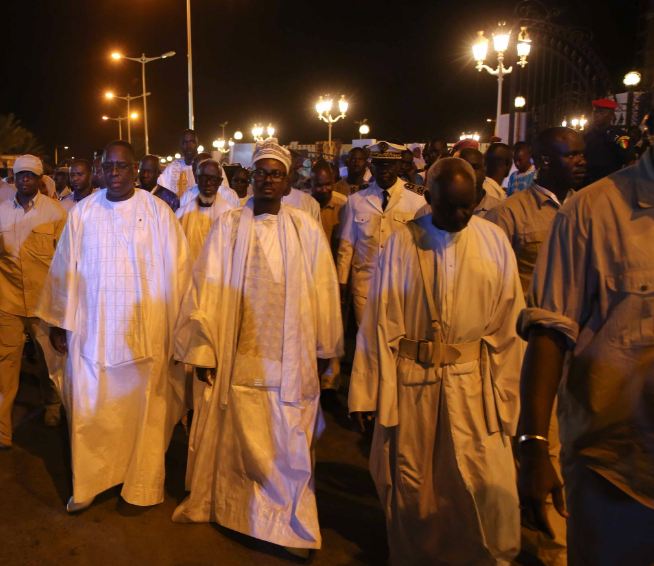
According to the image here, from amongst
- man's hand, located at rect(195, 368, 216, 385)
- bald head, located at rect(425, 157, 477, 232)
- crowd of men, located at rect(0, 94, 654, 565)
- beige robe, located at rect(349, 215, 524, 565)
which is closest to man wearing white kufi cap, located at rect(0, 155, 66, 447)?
crowd of men, located at rect(0, 94, 654, 565)

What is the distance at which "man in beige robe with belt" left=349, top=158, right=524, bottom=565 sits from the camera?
371 centimetres

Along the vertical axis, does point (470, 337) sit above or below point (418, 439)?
above

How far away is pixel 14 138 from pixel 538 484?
5236 cm

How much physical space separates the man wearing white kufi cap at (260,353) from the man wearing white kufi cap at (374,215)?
212cm

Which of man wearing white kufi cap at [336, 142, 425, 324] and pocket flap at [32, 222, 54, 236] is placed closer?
pocket flap at [32, 222, 54, 236]

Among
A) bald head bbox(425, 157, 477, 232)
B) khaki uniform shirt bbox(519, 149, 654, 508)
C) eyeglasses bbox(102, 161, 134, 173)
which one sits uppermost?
eyeglasses bbox(102, 161, 134, 173)

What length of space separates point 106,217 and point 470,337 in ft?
8.90

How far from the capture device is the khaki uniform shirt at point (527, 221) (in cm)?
478

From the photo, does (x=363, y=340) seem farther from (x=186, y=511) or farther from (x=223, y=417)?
(x=186, y=511)

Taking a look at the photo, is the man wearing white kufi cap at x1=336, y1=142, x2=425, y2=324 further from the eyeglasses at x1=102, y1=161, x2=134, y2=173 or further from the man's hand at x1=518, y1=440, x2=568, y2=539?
the man's hand at x1=518, y1=440, x2=568, y2=539

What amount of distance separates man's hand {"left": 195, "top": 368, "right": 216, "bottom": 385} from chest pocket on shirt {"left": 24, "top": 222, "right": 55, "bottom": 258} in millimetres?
2773

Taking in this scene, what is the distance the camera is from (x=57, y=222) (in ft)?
21.4

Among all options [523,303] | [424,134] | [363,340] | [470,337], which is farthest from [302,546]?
[424,134]

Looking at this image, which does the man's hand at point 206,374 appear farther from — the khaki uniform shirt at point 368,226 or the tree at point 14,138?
the tree at point 14,138
